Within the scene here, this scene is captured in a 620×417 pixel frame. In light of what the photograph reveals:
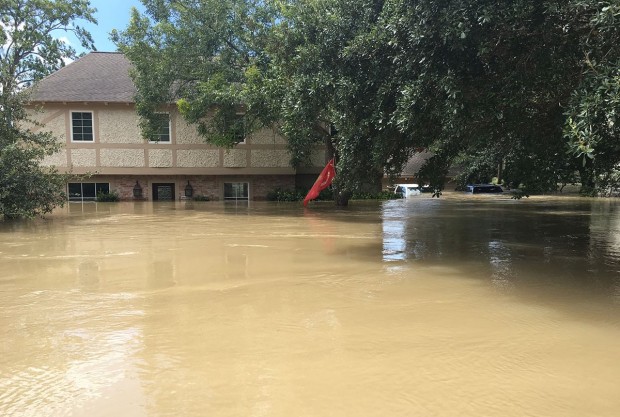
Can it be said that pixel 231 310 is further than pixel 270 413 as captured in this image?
Yes

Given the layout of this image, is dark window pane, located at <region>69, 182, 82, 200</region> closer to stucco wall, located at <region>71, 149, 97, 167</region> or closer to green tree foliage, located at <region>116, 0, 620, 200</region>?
stucco wall, located at <region>71, 149, 97, 167</region>

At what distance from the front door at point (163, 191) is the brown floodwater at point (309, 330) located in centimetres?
1609

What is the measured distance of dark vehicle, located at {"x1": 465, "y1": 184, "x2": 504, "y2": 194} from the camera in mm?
37312

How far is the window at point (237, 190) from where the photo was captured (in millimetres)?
27047

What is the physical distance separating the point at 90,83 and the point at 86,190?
552 cm

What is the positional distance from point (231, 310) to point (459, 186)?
36.3 meters

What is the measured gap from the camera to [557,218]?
17.2 metres

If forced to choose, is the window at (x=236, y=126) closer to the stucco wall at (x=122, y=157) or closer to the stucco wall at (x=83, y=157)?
the stucco wall at (x=122, y=157)

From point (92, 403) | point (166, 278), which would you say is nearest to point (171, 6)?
point (166, 278)

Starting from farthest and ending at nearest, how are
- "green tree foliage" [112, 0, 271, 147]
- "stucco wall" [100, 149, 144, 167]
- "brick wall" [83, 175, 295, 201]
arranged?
"brick wall" [83, 175, 295, 201] → "stucco wall" [100, 149, 144, 167] → "green tree foliage" [112, 0, 271, 147]

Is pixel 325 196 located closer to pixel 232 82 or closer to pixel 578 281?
pixel 232 82

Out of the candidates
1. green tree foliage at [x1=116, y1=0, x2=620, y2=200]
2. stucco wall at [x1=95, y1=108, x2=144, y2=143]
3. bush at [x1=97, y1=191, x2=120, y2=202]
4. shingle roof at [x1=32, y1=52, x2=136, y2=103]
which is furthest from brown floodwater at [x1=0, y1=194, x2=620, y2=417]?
shingle roof at [x1=32, y1=52, x2=136, y2=103]

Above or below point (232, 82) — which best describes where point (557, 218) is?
below

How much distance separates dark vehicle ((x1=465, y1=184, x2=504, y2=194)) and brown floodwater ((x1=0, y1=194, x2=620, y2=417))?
2772 cm
